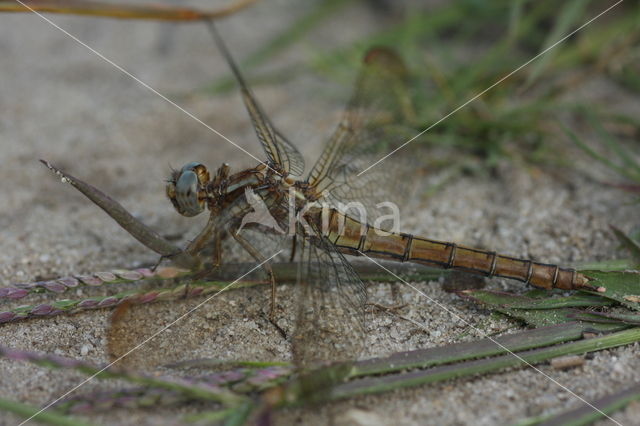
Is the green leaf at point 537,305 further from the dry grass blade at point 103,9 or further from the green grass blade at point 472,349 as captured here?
the dry grass blade at point 103,9

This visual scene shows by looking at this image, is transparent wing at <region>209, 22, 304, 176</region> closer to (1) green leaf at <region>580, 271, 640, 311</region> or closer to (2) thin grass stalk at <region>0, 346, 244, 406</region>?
(2) thin grass stalk at <region>0, 346, 244, 406</region>

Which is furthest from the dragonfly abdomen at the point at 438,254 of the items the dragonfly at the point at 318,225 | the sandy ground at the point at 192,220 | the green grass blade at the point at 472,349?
the green grass blade at the point at 472,349

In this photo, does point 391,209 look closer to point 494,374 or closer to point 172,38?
point 494,374

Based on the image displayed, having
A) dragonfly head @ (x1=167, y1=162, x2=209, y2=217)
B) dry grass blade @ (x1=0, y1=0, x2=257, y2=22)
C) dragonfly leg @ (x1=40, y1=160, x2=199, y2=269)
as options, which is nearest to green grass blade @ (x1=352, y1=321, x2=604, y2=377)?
dragonfly leg @ (x1=40, y1=160, x2=199, y2=269)

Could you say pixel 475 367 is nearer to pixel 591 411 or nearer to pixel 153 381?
pixel 591 411

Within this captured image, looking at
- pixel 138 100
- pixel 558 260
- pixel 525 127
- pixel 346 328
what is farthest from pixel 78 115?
pixel 558 260

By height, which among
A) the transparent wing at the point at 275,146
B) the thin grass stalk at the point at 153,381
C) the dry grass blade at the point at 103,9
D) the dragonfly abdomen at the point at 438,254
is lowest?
the thin grass stalk at the point at 153,381
